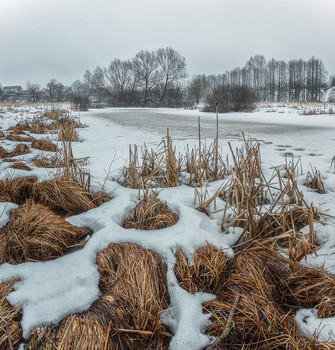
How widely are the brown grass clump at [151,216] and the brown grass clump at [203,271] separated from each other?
0.37 metres

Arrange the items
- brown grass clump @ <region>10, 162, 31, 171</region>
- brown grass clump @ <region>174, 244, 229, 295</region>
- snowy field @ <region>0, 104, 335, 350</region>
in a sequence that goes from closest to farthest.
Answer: snowy field @ <region>0, 104, 335, 350</region> → brown grass clump @ <region>174, 244, 229, 295</region> → brown grass clump @ <region>10, 162, 31, 171</region>

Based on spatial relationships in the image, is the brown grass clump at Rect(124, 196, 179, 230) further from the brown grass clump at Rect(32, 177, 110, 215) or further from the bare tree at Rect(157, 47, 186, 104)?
the bare tree at Rect(157, 47, 186, 104)

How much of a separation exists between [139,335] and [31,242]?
2.65 ft

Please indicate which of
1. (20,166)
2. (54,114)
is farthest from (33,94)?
(20,166)

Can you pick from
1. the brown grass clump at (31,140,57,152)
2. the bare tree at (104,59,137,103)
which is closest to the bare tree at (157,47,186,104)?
the bare tree at (104,59,137,103)

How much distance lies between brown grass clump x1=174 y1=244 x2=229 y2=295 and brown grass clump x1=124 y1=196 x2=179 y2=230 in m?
0.37

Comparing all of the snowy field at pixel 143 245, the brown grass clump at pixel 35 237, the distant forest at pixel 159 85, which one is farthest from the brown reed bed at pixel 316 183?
the distant forest at pixel 159 85

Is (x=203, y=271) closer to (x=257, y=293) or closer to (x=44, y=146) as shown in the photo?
(x=257, y=293)

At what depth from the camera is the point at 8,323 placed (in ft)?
3.00

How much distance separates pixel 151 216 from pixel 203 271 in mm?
603

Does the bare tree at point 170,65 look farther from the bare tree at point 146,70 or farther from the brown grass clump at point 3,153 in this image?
the brown grass clump at point 3,153

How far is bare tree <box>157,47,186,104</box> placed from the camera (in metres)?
37.4

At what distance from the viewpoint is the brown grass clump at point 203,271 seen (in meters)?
1.20

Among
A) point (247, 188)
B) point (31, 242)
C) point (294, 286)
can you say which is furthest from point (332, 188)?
point (31, 242)
